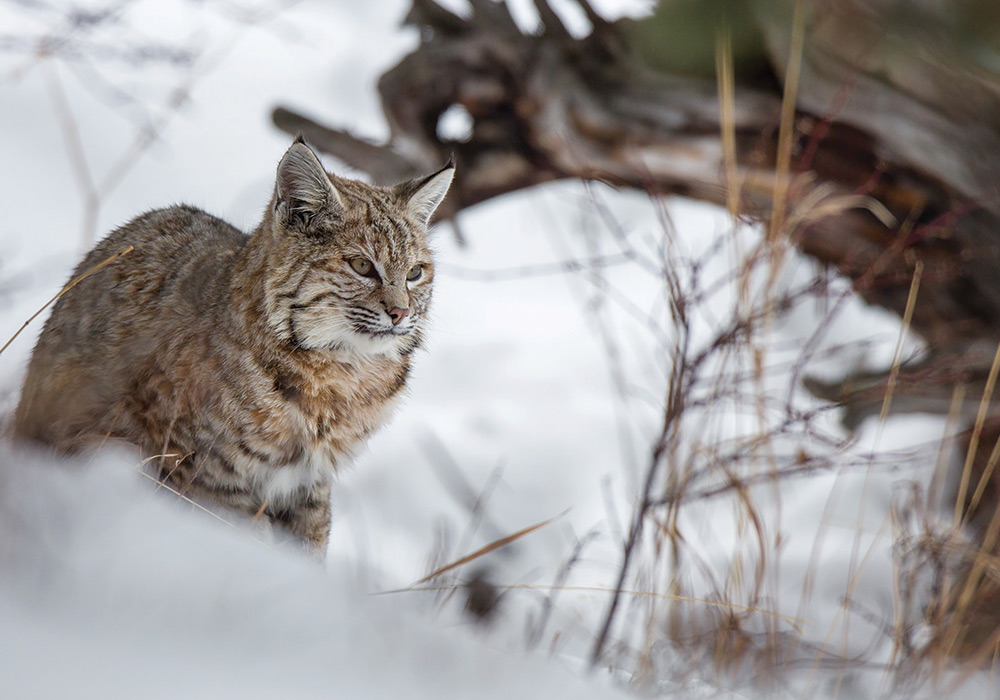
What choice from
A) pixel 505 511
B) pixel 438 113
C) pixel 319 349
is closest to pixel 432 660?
pixel 319 349

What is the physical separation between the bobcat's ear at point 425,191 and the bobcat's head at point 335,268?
18 millimetres

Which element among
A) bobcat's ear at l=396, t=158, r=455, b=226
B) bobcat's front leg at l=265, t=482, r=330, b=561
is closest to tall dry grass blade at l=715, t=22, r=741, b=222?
bobcat's ear at l=396, t=158, r=455, b=226

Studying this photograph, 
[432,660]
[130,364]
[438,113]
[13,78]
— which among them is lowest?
[432,660]

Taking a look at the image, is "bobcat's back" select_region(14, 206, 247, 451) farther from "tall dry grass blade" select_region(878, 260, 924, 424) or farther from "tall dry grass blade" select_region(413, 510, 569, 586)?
"tall dry grass blade" select_region(878, 260, 924, 424)

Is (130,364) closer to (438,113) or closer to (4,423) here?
(4,423)

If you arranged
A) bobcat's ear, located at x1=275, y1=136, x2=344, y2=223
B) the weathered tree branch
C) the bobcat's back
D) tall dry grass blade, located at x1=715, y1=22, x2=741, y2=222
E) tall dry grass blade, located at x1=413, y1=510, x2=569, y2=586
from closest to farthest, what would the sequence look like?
tall dry grass blade, located at x1=413, y1=510, x2=569, y2=586 < the bobcat's back < bobcat's ear, located at x1=275, y1=136, x2=344, y2=223 < tall dry grass blade, located at x1=715, y1=22, x2=741, y2=222 < the weathered tree branch

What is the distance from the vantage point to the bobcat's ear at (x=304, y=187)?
201 centimetres

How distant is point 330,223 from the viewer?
6.94 ft

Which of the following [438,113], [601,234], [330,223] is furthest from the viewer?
[601,234]

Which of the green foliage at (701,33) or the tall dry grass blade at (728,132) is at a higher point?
the green foliage at (701,33)

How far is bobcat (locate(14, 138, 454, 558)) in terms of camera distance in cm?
192

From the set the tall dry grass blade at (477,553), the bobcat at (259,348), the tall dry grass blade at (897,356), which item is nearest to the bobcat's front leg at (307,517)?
the bobcat at (259,348)

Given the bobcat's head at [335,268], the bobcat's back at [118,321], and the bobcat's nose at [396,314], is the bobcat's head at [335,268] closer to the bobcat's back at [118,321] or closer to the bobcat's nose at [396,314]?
the bobcat's nose at [396,314]

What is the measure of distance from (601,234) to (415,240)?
15.6 feet
